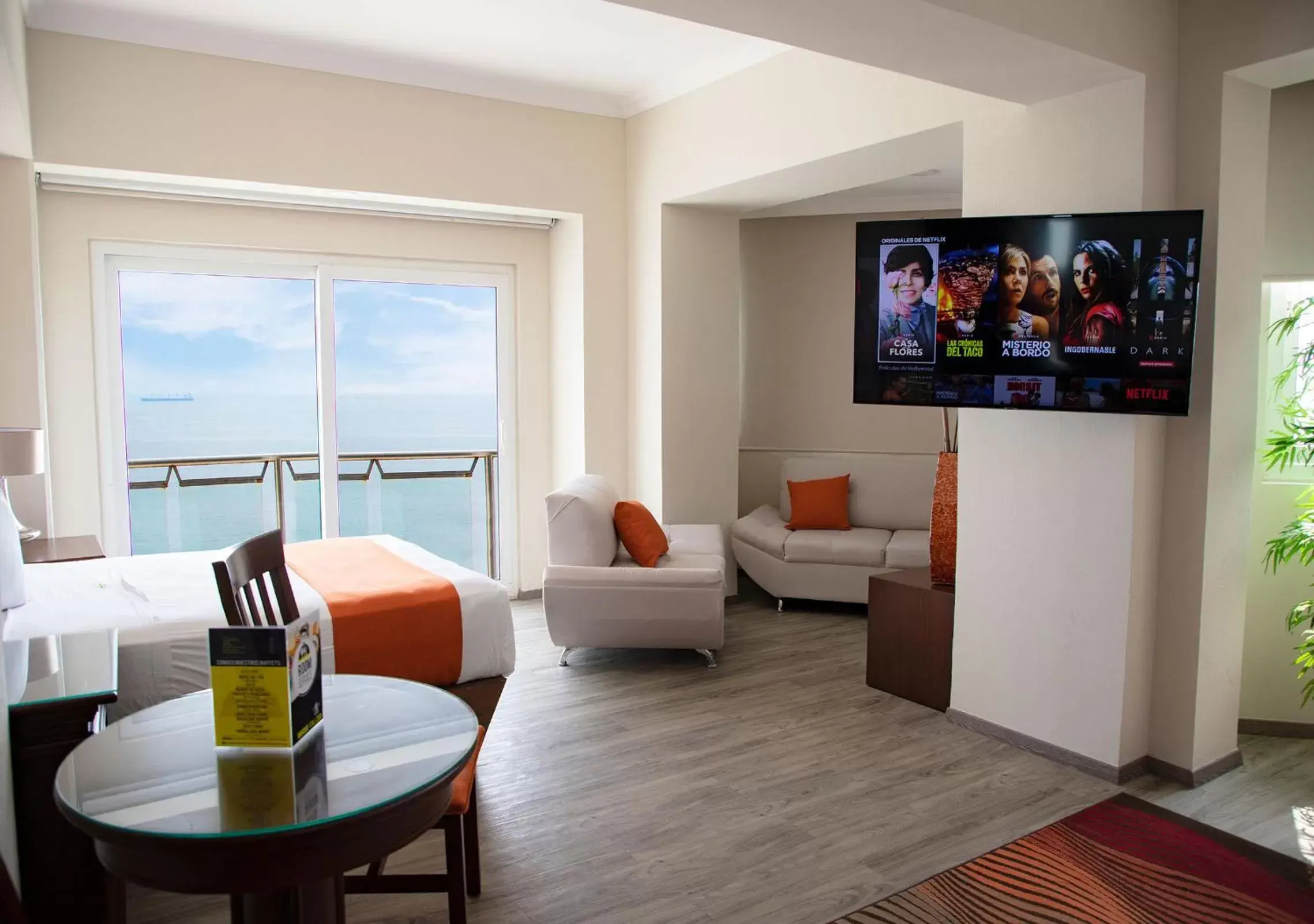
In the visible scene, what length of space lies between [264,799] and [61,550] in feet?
10.7

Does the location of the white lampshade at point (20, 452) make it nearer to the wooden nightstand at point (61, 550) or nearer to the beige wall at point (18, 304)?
the wooden nightstand at point (61, 550)

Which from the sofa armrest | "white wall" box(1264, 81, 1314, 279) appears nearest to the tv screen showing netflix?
"white wall" box(1264, 81, 1314, 279)

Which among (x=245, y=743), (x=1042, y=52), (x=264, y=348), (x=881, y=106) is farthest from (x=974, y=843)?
(x=264, y=348)

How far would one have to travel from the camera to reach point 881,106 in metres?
4.11

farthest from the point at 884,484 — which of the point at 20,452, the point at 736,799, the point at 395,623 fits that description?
the point at 20,452

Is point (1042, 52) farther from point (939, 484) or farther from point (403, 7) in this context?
point (403, 7)

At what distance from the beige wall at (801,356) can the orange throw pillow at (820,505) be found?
0.73 metres

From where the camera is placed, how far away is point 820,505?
6207 mm

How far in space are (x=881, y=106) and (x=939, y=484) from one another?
176 cm

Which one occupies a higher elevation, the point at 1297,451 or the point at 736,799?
the point at 1297,451

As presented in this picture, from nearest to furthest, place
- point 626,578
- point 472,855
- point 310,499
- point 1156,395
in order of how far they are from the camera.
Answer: point 472,855
point 1156,395
point 626,578
point 310,499

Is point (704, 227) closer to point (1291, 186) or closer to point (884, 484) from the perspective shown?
point (884, 484)

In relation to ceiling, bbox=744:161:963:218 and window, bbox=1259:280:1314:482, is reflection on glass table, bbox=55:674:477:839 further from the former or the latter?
ceiling, bbox=744:161:963:218

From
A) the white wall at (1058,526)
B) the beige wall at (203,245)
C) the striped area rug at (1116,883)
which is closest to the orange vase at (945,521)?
the white wall at (1058,526)
